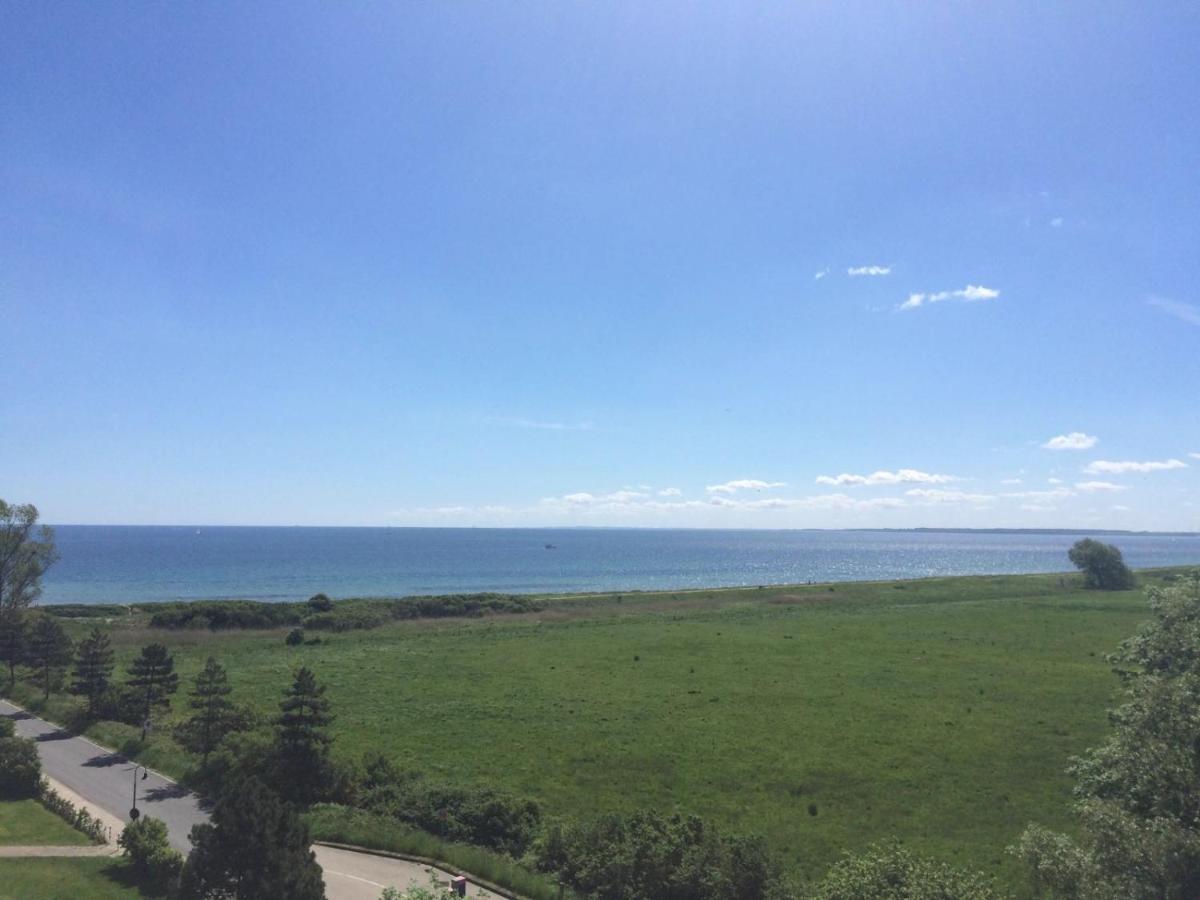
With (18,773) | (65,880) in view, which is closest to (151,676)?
(18,773)

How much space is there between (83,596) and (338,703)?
9770cm

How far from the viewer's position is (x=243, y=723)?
34.8 m

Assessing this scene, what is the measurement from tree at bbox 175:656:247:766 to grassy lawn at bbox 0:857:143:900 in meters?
10.8

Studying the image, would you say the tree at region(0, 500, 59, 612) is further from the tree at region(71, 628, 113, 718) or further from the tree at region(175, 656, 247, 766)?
the tree at region(175, 656, 247, 766)

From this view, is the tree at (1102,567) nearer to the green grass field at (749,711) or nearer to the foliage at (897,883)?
the green grass field at (749,711)

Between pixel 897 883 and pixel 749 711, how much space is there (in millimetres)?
29599

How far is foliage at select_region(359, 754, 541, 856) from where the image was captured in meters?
26.0

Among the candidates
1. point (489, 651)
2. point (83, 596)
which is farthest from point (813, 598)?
point (83, 596)

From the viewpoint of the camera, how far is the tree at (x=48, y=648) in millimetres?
45875

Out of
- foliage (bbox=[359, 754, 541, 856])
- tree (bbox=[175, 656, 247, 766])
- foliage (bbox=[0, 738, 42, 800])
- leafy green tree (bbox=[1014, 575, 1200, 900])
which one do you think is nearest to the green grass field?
tree (bbox=[175, 656, 247, 766])

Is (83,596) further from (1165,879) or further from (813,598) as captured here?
(1165,879)

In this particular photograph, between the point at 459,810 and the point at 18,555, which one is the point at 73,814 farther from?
the point at 18,555

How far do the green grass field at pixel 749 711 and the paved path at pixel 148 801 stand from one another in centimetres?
178

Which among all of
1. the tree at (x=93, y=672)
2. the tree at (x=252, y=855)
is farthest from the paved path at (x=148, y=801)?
the tree at (x=252, y=855)
